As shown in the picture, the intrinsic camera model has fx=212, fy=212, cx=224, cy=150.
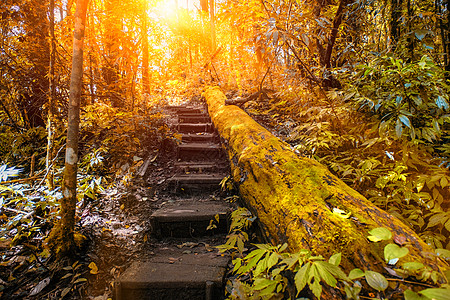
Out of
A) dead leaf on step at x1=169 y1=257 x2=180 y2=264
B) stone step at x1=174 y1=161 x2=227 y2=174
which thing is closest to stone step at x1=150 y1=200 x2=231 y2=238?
dead leaf on step at x1=169 y1=257 x2=180 y2=264

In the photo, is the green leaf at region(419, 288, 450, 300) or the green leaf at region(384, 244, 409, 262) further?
the green leaf at region(384, 244, 409, 262)

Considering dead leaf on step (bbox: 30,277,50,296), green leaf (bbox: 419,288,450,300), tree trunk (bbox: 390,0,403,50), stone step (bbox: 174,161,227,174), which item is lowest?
dead leaf on step (bbox: 30,277,50,296)

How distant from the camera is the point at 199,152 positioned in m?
4.25

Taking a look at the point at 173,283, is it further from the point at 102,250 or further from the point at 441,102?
the point at 441,102

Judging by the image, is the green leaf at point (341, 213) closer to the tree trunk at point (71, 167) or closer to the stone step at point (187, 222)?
the stone step at point (187, 222)

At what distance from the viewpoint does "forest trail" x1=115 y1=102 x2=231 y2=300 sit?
1.82 m

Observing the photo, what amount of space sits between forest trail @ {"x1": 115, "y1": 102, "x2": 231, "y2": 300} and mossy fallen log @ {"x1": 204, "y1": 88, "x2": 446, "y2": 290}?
1.91 feet

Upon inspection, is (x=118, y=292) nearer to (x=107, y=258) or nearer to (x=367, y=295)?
(x=107, y=258)

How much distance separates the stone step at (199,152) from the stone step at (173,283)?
238 centimetres

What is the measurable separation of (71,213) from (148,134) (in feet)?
7.73

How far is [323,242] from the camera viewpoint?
→ 4.37 feet

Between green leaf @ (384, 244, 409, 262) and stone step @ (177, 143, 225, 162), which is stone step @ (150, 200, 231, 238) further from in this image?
green leaf @ (384, 244, 409, 262)

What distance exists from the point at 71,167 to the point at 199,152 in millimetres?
2348

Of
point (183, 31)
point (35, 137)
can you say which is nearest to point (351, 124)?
point (35, 137)
